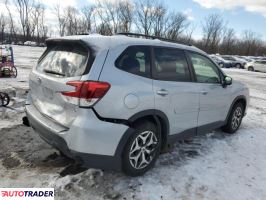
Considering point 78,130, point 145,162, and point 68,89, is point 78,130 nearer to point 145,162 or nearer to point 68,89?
point 68,89

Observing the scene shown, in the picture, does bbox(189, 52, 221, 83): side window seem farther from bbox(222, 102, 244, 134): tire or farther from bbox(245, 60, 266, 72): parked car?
bbox(245, 60, 266, 72): parked car

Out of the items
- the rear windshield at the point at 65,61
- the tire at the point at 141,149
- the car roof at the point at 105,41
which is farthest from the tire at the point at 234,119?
the rear windshield at the point at 65,61

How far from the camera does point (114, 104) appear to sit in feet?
10.0

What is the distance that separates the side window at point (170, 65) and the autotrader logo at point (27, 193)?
6.27ft

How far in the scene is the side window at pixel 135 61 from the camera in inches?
127

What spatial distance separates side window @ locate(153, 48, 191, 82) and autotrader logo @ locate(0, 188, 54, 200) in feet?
6.27

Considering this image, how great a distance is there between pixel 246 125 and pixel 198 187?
3429 mm

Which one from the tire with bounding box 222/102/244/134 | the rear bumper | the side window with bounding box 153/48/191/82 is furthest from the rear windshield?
the tire with bounding box 222/102/244/134

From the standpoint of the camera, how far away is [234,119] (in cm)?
558

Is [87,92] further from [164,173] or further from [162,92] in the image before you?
[164,173]

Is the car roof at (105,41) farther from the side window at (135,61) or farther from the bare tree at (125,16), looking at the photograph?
the bare tree at (125,16)

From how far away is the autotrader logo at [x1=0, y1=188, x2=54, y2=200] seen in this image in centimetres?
309

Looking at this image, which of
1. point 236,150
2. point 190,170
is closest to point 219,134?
point 236,150

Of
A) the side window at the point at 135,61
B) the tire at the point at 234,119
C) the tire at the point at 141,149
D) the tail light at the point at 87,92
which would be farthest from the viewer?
the tire at the point at 234,119
